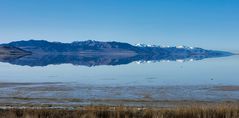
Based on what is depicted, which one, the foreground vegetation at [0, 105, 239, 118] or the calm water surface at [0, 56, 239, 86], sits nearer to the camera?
the foreground vegetation at [0, 105, 239, 118]

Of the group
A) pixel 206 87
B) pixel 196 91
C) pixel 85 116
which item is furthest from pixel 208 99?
pixel 85 116

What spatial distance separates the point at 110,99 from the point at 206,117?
14354 millimetres

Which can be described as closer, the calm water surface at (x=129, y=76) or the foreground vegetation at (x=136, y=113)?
the foreground vegetation at (x=136, y=113)

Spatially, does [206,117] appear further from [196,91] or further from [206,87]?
[206,87]

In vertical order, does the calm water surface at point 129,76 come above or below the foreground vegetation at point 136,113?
below

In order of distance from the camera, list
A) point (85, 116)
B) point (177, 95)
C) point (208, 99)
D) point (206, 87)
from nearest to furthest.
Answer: point (85, 116), point (208, 99), point (177, 95), point (206, 87)

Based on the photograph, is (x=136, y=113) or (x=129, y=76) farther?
(x=129, y=76)

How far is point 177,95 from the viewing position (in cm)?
2988

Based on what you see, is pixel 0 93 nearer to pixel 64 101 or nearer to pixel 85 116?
pixel 64 101

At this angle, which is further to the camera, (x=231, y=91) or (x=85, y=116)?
(x=231, y=91)

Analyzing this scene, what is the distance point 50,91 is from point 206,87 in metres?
12.5

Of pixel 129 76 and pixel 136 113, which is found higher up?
pixel 136 113

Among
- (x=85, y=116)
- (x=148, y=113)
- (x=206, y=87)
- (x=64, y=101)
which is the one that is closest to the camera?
(x=85, y=116)

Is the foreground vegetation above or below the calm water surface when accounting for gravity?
above
